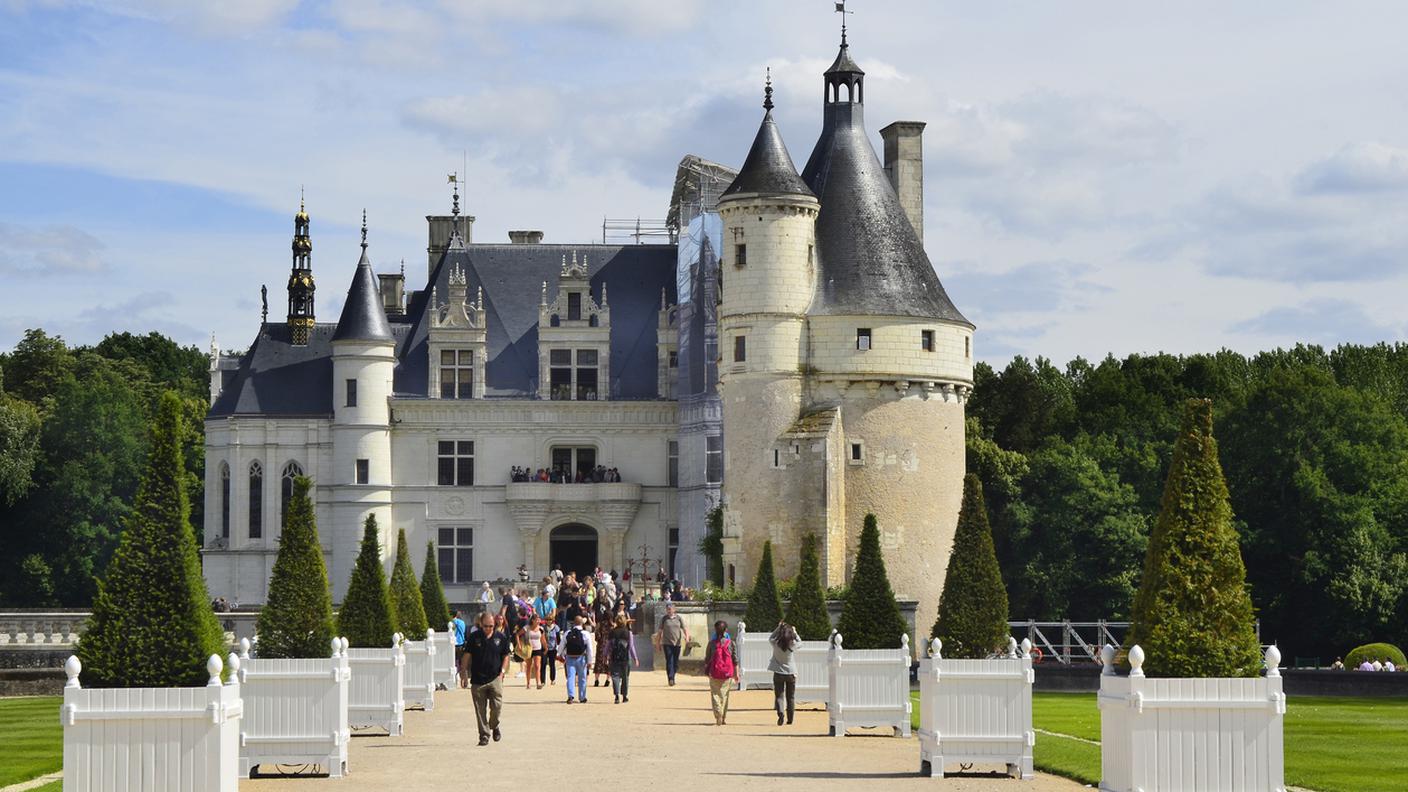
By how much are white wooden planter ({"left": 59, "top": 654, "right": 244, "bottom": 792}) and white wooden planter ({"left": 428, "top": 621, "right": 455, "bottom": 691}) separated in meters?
18.7

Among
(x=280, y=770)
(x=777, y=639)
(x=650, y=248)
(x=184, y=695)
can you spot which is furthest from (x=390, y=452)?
(x=184, y=695)

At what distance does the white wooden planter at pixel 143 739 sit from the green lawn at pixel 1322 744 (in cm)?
756

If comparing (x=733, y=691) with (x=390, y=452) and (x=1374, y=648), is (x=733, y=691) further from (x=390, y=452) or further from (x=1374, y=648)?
(x=390, y=452)

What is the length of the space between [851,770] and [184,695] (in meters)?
6.75

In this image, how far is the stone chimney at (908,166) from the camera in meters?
58.3

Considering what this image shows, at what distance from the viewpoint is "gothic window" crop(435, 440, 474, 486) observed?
201 feet

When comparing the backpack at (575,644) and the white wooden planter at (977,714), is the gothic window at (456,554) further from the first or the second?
the white wooden planter at (977,714)

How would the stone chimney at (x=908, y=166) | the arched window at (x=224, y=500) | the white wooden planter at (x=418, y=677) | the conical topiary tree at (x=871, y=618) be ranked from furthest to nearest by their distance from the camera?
the arched window at (x=224, y=500), the stone chimney at (x=908, y=166), the white wooden planter at (x=418, y=677), the conical topiary tree at (x=871, y=618)

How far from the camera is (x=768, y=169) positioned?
5184 cm

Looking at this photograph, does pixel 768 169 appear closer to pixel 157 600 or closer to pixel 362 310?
pixel 362 310

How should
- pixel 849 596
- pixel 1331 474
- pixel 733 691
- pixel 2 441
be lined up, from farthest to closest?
pixel 2 441
pixel 1331 474
pixel 733 691
pixel 849 596

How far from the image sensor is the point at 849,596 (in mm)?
25172

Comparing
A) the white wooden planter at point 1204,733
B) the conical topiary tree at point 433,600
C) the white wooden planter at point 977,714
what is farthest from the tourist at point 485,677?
the conical topiary tree at point 433,600

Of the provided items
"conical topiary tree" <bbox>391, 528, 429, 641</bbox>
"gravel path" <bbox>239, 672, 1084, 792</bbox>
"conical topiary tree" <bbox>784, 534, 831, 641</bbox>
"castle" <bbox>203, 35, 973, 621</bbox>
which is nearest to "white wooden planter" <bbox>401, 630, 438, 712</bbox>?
"gravel path" <bbox>239, 672, 1084, 792</bbox>
